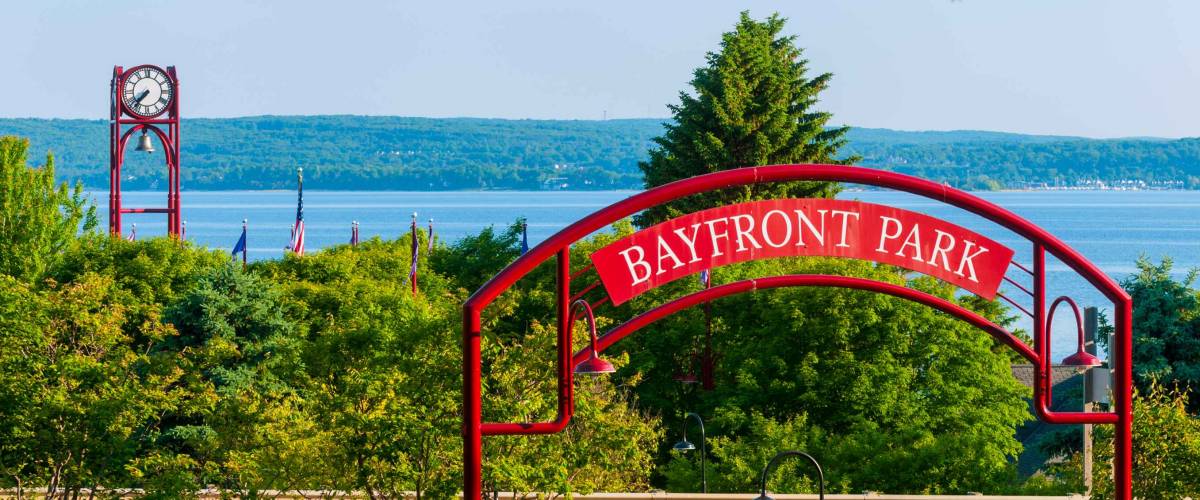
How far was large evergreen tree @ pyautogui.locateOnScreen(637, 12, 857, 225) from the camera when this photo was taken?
226 feet

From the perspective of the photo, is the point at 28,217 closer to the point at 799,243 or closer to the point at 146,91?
the point at 146,91

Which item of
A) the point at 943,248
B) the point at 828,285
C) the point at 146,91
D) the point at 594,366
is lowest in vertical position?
the point at 594,366

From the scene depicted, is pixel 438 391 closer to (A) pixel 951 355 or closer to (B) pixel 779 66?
(A) pixel 951 355

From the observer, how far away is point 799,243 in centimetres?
1909

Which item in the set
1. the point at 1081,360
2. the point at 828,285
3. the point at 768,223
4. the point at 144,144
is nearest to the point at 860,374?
the point at 828,285

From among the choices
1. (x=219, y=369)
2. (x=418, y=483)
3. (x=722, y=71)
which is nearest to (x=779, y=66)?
(x=722, y=71)

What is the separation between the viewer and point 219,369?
1436 inches

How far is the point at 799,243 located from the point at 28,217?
48656 millimetres

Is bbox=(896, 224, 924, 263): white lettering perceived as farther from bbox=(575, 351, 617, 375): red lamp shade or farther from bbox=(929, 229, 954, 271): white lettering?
bbox=(575, 351, 617, 375): red lamp shade

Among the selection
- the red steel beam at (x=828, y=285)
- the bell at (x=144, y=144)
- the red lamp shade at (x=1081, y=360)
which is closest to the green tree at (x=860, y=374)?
the bell at (x=144, y=144)

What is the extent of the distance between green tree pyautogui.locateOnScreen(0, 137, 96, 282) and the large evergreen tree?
2157cm

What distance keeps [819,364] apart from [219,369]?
16766 millimetres

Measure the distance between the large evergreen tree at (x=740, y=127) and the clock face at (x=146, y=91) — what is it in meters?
18.3

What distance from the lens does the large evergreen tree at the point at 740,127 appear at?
69.0 m
